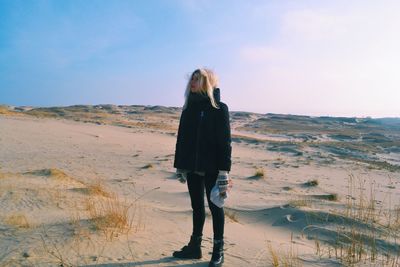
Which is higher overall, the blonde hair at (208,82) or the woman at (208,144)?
the blonde hair at (208,82)

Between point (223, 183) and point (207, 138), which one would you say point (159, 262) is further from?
point (207, 138)

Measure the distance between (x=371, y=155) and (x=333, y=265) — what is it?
79.9 ft

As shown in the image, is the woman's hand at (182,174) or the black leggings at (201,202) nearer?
the black leggings at (201,202)

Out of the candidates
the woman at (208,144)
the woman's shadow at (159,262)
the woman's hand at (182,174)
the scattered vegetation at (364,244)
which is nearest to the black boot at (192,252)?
the woman's shadow at (159,262)

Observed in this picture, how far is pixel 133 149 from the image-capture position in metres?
19.2

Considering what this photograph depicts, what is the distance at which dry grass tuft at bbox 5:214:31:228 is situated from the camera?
4.56 metres

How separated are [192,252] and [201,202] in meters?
0.52

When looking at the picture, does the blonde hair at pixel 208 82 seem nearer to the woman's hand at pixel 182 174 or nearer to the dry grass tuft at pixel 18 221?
the woman's hand at pixel 182 174

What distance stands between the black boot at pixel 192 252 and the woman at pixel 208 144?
0.26 metres

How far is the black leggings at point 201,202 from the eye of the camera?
3.72 meters

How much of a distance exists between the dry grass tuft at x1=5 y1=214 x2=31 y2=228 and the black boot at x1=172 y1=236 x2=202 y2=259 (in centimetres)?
195

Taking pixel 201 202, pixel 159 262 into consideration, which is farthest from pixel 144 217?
pixel 201 202

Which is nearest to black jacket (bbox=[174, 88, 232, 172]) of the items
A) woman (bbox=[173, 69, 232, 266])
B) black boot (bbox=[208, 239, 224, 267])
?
woman (bbox=[173, 69, 232, 266])

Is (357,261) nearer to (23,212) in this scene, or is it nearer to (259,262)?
(259,262)
